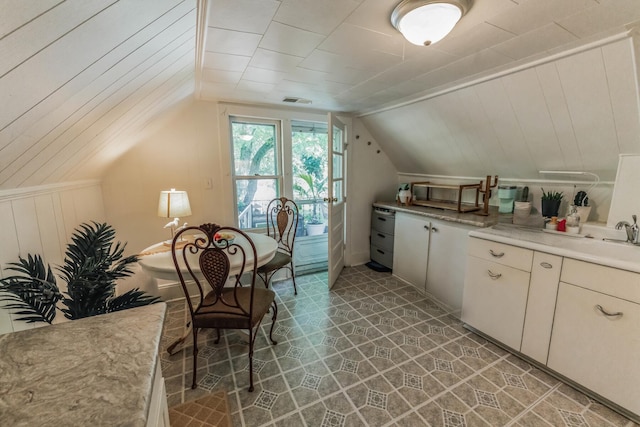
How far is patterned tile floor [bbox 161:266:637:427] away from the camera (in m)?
1.49

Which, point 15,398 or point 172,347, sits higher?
point 15,398

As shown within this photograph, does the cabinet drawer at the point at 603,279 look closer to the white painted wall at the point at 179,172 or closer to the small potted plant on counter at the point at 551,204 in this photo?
the small potted plant on counter at the point at 551,204

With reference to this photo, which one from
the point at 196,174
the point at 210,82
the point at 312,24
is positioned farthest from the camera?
the point at 196,174

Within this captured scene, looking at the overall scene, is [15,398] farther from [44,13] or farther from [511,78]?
[511,78]

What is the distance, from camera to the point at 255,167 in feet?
10.3

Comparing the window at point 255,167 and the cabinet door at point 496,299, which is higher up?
the window at point 255,167

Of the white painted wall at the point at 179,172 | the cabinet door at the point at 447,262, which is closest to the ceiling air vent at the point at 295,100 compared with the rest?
the white painted wall at the point at 179,172

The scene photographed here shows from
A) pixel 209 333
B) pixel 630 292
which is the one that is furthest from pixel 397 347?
pixel 209 333

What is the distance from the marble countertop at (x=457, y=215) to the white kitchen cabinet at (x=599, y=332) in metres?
0.73

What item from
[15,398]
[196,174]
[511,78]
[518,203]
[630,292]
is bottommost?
[630,292]

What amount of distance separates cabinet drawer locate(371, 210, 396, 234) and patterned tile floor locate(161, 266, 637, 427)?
3.71ft

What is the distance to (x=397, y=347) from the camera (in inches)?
80.7

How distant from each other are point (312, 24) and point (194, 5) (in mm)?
542

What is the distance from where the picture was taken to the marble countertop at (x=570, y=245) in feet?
4.88
